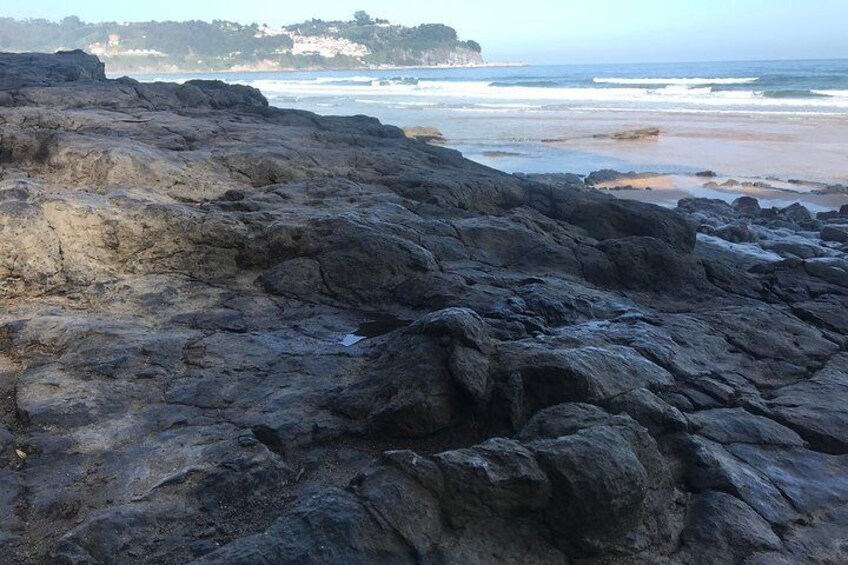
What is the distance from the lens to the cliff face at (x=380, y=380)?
3252 mm

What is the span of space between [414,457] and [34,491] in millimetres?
1814

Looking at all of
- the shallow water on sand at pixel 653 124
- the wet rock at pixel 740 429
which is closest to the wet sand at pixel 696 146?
the shallow water on sand at pixel 653 124

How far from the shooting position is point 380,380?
4430 millimetres

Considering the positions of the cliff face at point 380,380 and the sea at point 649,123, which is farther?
the sea at point 649,123

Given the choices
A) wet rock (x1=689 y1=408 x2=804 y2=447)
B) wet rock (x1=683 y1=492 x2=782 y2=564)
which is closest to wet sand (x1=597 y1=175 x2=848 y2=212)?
wet rock (x1=689 y1=408 x2=804 y2=447)

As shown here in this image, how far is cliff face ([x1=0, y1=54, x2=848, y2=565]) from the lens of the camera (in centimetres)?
325

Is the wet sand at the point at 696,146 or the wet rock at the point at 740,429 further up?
the wet rock at the point at 740,429

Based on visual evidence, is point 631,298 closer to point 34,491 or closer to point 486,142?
point 34,491

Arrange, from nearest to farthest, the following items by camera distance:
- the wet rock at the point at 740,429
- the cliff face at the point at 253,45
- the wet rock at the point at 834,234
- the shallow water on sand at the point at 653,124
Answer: the wet rock at the point at 740,429 → the wet rock at the point at 834,234 → the shallow water on sand at the point at 653,124 → the cliff face at the point at 253,45

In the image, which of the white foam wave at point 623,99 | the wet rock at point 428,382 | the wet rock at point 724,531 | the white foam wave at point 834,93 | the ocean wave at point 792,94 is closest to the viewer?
the wet rock at point 724,531

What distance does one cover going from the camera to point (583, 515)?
3264 millimetres

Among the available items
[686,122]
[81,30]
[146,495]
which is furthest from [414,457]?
[81,30]

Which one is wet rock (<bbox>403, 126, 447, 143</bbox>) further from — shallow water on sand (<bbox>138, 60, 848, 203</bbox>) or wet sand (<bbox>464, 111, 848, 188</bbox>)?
wet sand (<bbox>464, 111, 848, 188</bbox>)

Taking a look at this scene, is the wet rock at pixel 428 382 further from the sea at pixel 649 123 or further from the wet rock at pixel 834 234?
the sea at pixel 649 123
